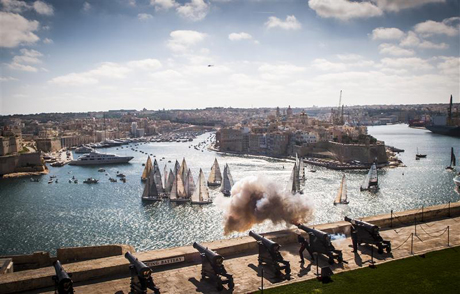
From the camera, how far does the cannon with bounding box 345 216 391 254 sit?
11.5 meters

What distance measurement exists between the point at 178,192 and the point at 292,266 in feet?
93.7

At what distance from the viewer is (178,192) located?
3838cm

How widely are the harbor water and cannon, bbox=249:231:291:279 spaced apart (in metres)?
3.82

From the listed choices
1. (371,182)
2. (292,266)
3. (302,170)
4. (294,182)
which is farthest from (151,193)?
(292,266)

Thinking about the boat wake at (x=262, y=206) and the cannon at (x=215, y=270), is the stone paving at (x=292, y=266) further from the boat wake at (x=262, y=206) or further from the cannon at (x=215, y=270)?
the boat wake at (x=262, y=206)

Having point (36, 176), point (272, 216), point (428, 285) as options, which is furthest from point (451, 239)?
point (36, 176)

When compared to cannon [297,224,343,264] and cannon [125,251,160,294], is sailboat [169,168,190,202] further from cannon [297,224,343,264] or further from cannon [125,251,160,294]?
cannon [125,251,160,294]

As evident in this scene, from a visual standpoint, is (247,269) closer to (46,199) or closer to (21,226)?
(21,226)

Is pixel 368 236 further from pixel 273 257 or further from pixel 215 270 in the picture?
pixel 215 270

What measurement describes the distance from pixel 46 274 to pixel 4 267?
97.6 inches

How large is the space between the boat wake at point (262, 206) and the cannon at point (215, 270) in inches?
154

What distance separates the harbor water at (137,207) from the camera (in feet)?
86.8

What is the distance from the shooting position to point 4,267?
1097cm

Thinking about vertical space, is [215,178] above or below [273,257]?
below
